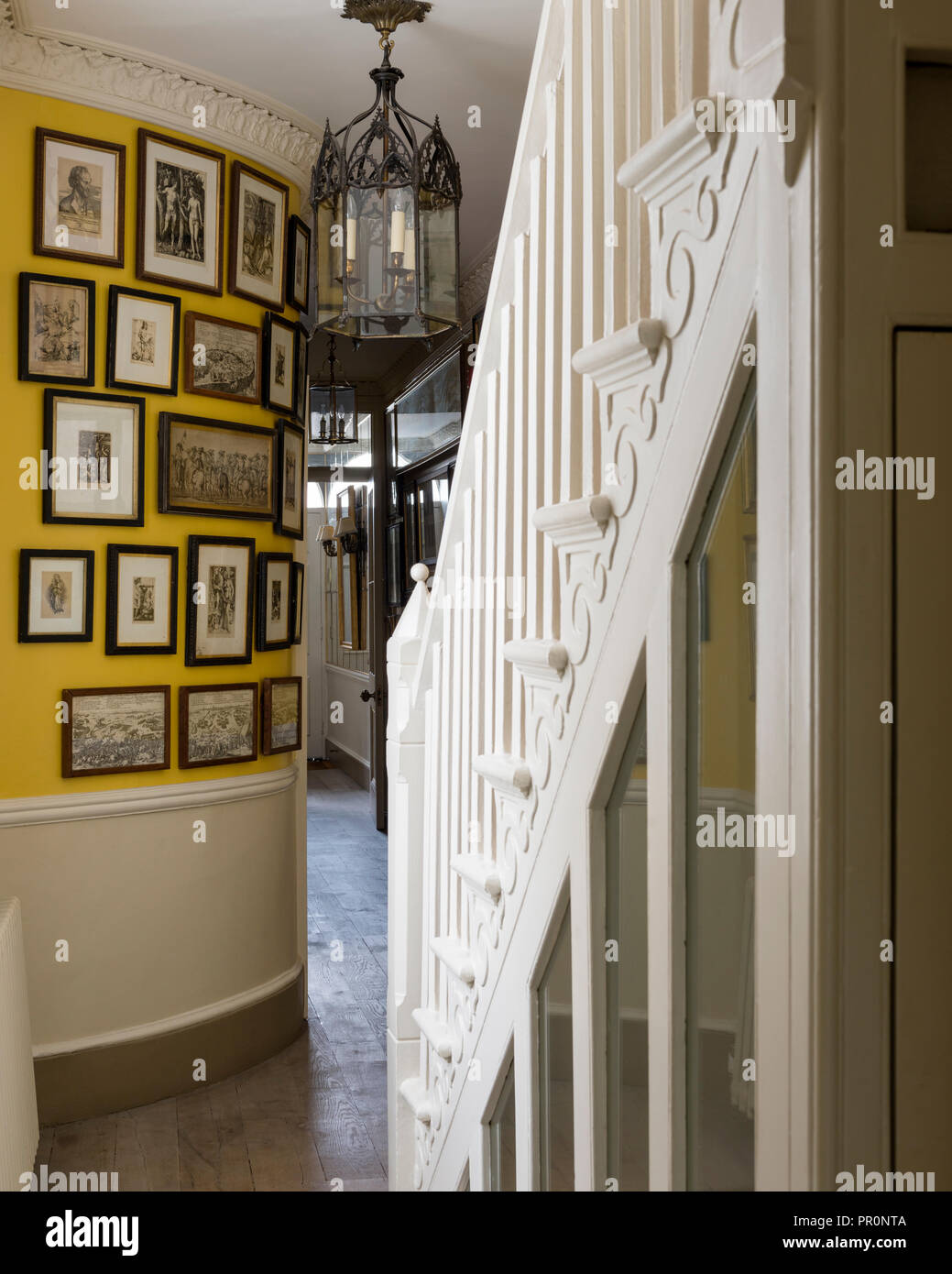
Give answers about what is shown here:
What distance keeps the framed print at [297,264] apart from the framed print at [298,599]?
97 cm

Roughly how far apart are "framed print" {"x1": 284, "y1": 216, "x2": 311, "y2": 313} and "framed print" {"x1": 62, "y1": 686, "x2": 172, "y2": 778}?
1.51 meters

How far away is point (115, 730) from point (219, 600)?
554 mm

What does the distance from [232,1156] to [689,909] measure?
2626 mm

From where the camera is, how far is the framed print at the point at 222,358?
361 centimetres

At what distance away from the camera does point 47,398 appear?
3336 mm

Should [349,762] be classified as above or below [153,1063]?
above

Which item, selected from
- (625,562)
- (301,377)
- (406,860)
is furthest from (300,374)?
(625,562)

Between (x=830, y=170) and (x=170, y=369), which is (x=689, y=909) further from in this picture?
(x=170, y=369)

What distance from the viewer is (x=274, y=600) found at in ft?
13.1

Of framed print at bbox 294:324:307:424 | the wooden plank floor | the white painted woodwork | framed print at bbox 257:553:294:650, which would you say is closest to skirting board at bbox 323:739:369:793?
the wooden plank floor

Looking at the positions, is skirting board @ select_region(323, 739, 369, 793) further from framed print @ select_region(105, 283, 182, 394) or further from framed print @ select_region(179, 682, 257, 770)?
framed print @ select_region(105, 283, 182, 394)

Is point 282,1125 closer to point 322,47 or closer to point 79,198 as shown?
point 79,198

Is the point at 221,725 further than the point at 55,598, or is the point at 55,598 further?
the point at 221,725
